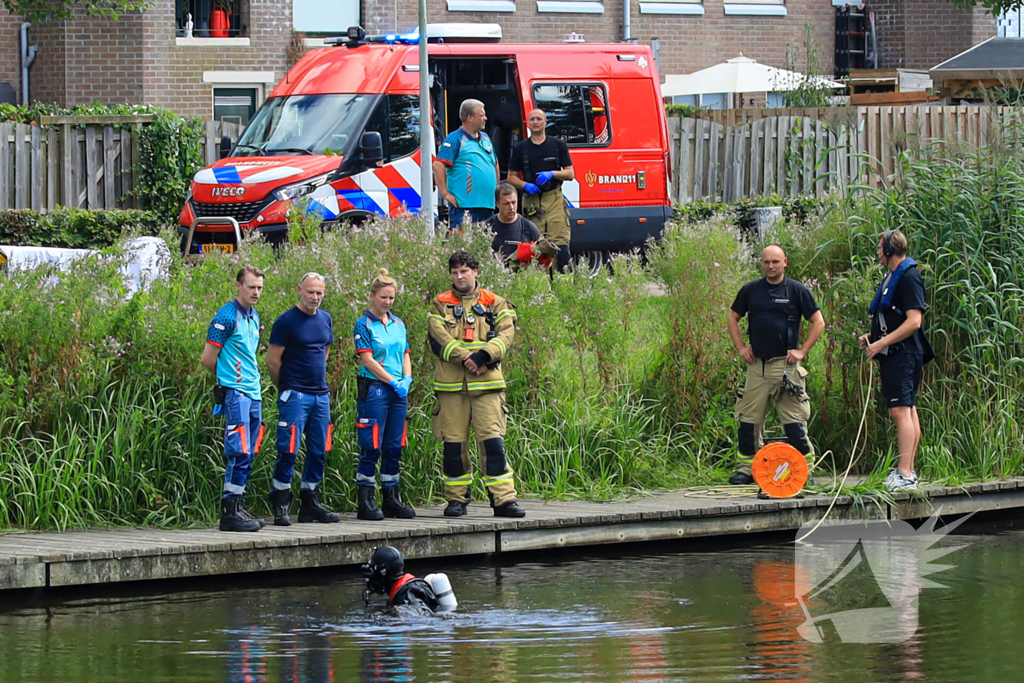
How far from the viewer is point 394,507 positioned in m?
10.1

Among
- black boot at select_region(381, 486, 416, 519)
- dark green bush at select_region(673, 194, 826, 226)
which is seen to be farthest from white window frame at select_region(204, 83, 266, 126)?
black boot at select_region(381, 486, 416, 519)

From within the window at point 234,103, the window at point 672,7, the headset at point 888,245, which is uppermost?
the window at point 672,7

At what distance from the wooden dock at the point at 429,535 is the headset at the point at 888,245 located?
5.64ft

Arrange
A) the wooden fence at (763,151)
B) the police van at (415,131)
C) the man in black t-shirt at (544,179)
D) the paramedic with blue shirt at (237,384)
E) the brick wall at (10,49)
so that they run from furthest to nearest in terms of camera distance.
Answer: the brick wall at (10,49) < the wooden fence at (763,151) < the police van at (415,131) < the man in black t-shirt at (544,179) < the paramedic with blue shirt at (237,384)

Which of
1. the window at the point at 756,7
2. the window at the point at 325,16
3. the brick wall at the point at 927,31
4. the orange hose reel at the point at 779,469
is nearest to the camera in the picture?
the orange hose reel at the point at 779,469

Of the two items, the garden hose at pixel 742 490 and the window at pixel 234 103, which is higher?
the window at pixel 234 103

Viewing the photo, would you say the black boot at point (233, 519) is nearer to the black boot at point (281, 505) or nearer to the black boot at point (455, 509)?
the black boot at point (281, 505)

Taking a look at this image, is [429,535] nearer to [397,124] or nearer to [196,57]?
[397,124]

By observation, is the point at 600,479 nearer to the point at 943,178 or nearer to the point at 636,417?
the point at 636,417

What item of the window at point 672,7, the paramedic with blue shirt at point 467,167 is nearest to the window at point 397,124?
the paramedic with blue shirt at point 467,167

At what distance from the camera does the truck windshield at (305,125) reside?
16.6 metres

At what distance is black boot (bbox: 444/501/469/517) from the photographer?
1005cm

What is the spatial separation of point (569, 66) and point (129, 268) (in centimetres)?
694

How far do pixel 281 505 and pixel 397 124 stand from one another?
7.70 m
